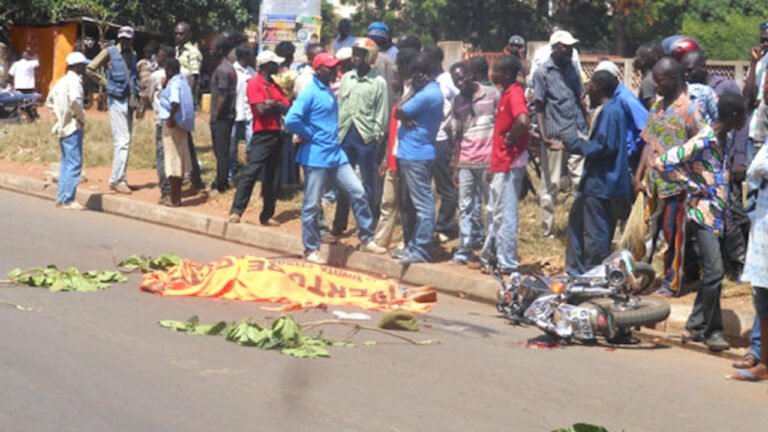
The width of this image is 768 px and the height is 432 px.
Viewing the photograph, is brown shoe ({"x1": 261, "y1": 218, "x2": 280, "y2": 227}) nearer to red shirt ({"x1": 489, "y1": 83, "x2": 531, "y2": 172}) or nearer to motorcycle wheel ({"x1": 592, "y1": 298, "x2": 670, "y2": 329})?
red shirt ({"x1": 489, "y1": 83, "x2": 531, "y2": 172})

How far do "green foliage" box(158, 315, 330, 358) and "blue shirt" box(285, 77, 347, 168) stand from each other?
359 centimetres

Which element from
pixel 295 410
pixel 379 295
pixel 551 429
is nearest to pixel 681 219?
pixel 379 295

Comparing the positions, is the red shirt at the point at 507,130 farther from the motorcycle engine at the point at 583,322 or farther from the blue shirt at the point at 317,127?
the motorcycle engine at the point at 583,322

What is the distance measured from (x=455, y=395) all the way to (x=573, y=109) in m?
5.26

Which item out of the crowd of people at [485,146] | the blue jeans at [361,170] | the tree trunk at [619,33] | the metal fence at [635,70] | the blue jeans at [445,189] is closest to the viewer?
the crowd of people at [485,146]

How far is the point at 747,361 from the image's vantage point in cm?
776

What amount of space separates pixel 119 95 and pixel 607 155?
7986 mm

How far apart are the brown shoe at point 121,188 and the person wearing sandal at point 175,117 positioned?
1.49m

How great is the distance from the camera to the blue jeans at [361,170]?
12.2m

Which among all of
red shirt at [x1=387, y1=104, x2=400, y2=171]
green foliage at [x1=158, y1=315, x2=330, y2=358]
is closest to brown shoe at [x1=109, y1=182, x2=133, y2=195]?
red shirt at [x1=387, y1=104, x2=400, y2=171]

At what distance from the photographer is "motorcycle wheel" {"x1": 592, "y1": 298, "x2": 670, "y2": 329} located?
330 inches

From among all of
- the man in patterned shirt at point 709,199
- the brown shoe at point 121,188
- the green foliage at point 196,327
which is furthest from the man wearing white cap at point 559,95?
the brown shoe at point 121,188

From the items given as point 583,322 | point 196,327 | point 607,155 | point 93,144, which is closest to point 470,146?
point 607,155

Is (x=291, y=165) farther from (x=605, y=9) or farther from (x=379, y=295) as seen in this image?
(x=605, y=9)
